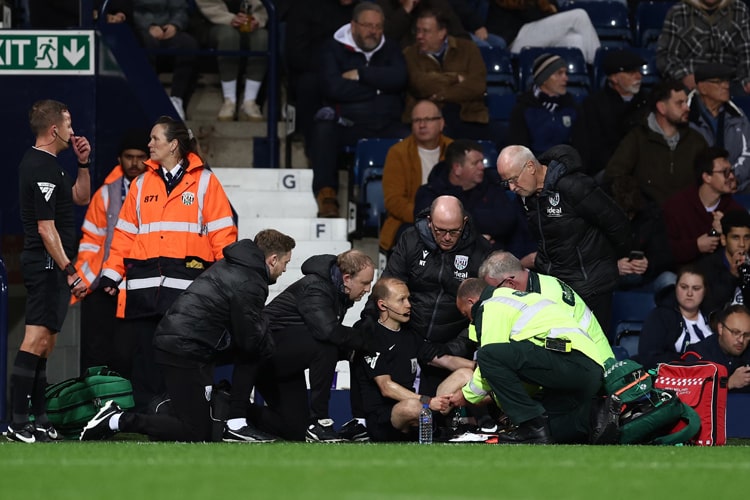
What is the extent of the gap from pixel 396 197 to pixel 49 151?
2909 millimetres

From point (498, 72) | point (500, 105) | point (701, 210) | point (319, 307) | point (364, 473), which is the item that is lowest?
point (364, 473)

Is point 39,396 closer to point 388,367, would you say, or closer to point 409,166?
point 388,367

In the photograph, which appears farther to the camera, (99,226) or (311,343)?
(99,226)

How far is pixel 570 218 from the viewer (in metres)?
9.09

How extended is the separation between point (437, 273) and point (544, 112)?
250 centimetres

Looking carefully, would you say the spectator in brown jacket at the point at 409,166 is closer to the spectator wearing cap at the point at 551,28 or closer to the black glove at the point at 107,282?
the black glove at the point at 107,282

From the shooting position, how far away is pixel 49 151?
8375 mm

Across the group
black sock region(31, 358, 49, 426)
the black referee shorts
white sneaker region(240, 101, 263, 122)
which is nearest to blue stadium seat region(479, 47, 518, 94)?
white sneaker region(240, 101, 263, 122)

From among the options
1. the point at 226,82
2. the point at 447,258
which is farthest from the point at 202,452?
the point at 226,82

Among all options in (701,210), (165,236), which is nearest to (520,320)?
(165,236)

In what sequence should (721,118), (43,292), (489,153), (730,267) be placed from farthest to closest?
(721,118)
(489,153)
(730,267)
(43,292)

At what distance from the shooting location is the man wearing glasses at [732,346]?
9688 mm

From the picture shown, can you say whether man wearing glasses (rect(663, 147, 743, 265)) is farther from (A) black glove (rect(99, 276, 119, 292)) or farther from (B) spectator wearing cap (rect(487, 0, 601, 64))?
(A) black glove (rect(99, 276, 119, 292))

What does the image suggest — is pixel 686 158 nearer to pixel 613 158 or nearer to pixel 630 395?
pixel 613 158
